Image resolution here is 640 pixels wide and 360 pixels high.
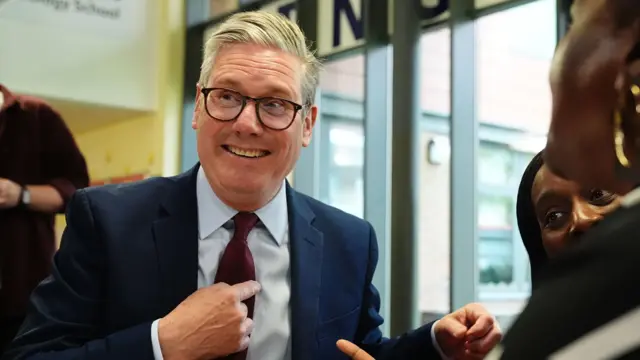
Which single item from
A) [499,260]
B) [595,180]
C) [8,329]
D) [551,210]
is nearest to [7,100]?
[8,329]

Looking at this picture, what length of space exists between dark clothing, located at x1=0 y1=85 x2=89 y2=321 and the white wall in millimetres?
2253

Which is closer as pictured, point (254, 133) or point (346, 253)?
point (254, 133)

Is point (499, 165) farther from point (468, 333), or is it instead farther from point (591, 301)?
point (591, 301)

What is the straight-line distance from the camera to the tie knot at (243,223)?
4.87 ft

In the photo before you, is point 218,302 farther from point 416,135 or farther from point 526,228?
point 416,135

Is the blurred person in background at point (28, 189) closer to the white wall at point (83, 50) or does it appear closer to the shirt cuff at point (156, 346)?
the shirt cuff at point (156, 346)

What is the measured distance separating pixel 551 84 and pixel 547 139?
0.17ft

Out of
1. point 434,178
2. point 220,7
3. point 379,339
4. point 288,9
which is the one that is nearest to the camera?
point 379,339

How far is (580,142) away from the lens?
61 centimetres

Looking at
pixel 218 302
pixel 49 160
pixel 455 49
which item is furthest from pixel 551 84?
pixel 455 49

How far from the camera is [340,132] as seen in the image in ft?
14.0

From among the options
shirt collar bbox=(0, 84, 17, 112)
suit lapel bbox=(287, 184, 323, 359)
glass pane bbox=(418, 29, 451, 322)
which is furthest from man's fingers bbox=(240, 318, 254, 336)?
glass pane bbox=(418, 29, 451, 322)

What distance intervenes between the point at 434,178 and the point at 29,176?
2.04 meters

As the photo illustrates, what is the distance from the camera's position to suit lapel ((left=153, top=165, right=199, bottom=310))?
1.41 metres
